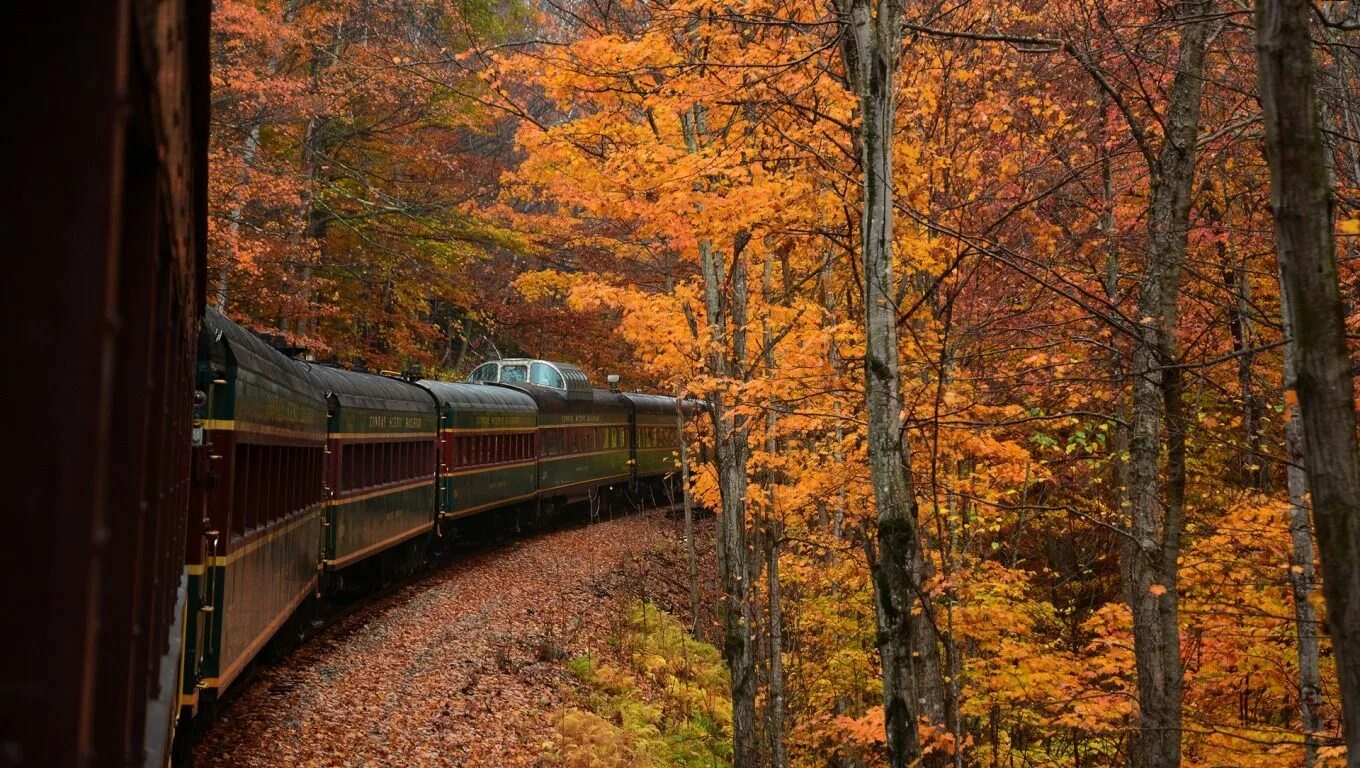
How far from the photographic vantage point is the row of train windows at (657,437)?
32.2 metres

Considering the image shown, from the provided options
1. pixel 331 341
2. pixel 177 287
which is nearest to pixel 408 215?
pixel 331 341

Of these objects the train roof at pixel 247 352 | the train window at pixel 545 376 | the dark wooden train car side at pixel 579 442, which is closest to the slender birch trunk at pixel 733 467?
the train roof at pixel 247 352

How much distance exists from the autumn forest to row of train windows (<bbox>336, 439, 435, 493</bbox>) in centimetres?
315

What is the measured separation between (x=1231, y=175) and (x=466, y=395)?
11857mm

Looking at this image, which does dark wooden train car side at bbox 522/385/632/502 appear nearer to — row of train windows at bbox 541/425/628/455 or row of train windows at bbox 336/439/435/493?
row of train windows at bbox 541/425/628/455

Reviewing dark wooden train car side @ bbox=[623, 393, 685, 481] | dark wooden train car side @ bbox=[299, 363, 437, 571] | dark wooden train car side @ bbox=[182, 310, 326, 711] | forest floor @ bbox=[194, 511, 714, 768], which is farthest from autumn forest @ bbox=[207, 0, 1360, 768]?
dark wooden train car side @ bbox=[623, 393, 685, 481]

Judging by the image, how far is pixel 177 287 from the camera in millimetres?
3416

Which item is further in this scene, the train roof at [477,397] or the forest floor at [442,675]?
the train roof at [477,397]

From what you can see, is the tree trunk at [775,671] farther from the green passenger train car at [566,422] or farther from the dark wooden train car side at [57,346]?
the green passenger train car at [566,422]

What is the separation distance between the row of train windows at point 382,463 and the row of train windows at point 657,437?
1536 cm

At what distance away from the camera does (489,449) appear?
19.8m

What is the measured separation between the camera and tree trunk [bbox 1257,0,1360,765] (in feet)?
11.4

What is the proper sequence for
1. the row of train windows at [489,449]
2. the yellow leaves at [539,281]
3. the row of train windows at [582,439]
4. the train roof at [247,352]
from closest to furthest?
the train roof at [247,352] → the row of train windows at [489,449] → the yellow leaves at [539,281] → the row of train windows at [582,439]

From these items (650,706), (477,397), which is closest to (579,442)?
(477,397)
